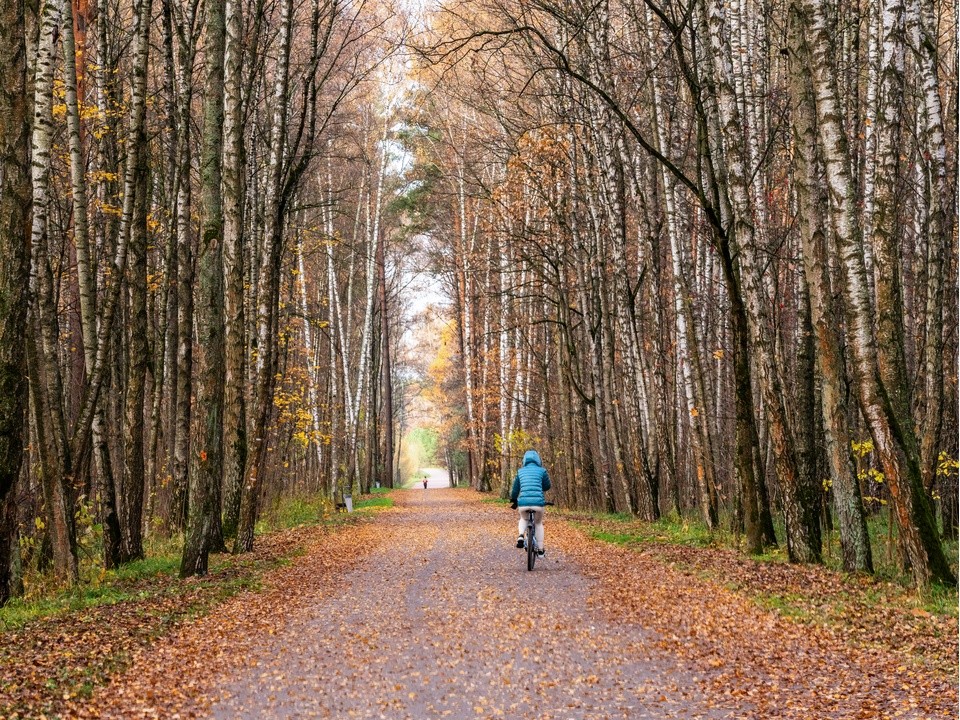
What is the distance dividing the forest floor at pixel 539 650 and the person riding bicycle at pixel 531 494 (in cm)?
112

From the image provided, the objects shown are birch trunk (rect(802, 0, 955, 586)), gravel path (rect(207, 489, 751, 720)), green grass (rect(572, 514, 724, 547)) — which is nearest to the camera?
gravel path (rect(207, 489, 751, 720))

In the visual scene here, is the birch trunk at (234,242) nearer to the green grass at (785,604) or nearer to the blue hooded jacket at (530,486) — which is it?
the blue hooded jacket at (530,486)

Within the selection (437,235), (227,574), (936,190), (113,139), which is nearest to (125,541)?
(227,574)

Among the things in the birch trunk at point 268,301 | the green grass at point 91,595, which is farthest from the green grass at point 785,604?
the birch trunk at point 268,301

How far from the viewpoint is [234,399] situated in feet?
43.6

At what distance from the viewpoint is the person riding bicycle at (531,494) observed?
12406 mm

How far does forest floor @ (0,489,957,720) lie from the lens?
5.66 m

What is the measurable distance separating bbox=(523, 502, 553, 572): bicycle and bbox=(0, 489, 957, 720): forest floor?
0.54m

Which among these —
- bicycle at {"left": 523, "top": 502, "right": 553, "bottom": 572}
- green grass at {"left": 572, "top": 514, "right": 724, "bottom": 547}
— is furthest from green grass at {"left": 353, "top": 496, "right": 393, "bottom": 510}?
bicycle at {"left": 523, "top": 502, "right": 553, "bottom": 572}

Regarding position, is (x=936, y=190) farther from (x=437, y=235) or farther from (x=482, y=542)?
(x=437, y=235)

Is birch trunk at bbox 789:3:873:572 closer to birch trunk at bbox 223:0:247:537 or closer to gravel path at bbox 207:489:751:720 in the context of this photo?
gravel path at bbox 207:489:751:720

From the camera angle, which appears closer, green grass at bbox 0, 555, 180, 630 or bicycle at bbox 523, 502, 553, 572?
green grass at bbox 0, 555, 180, 630

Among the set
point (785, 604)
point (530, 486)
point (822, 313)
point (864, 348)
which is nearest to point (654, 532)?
point (530, 486)

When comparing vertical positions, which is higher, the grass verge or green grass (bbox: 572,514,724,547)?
the grass verge
